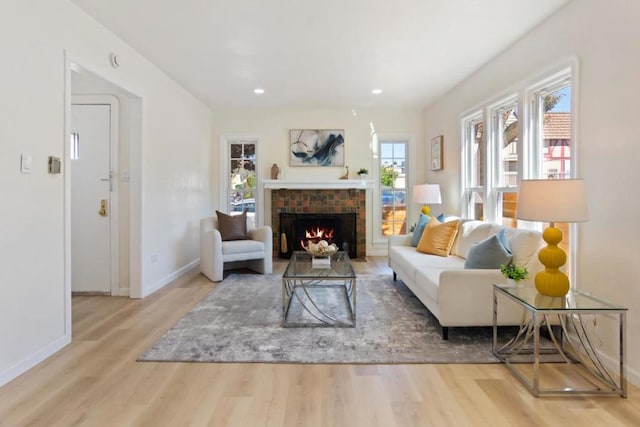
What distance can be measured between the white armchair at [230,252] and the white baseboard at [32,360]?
6.72ft

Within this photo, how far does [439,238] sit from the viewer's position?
412cm

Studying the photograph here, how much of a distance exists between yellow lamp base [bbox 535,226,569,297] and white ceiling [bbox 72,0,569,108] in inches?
71.7

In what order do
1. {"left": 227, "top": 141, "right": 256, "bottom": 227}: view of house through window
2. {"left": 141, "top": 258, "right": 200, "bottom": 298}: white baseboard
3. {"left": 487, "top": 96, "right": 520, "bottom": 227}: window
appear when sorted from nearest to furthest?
{"left": 487, "top": 96, "right": 520, "bottom": 227}: window, {"left": 141, "top": 258, "right": 200, "bottom": 298}: white baseboard, {"left": 227, "top": 141, "right": 256, "bottom": 227}: view of house through window

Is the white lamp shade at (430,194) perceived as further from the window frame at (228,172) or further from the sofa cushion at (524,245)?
the window frame at (228,172)

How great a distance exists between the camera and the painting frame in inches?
253

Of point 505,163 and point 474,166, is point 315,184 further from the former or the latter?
point 505,163

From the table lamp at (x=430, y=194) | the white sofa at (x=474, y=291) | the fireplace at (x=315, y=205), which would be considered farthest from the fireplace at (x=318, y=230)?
the white sofa at (x=474, y=291)

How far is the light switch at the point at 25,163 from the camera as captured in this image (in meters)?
2.29

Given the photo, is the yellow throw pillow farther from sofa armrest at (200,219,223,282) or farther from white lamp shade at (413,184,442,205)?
sofa armrest at (200,219,223,282)

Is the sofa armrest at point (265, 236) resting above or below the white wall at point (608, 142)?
below

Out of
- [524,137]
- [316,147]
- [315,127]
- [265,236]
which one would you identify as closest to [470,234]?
[524,137]

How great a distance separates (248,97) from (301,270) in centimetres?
334

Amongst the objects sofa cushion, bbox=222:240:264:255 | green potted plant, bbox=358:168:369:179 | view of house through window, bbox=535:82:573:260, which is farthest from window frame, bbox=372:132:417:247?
view of house through window, bbox=535:82:573:260

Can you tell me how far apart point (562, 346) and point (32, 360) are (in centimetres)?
362
